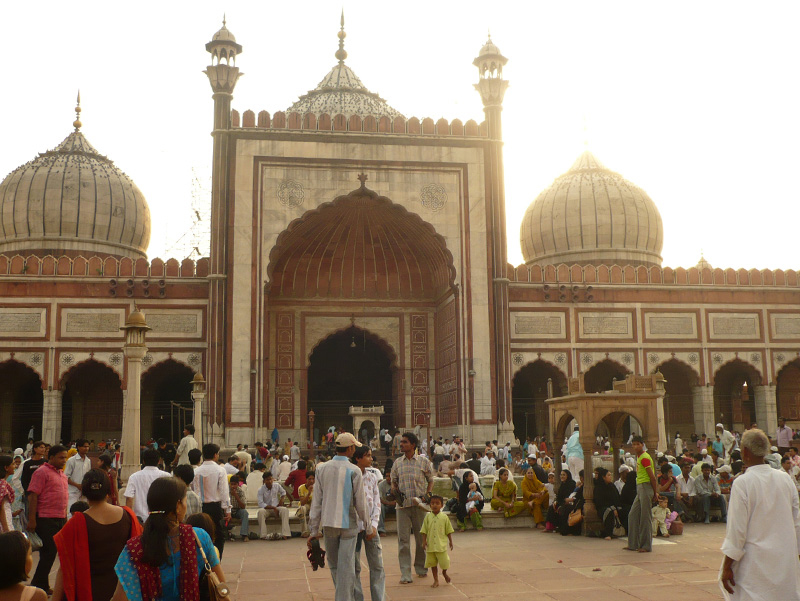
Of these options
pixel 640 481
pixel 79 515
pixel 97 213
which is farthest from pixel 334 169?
pixel 79 515

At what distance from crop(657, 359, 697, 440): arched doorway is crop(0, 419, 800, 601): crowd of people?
7455mm

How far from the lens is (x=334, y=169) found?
802 inches

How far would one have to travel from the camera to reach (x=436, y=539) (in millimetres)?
6656

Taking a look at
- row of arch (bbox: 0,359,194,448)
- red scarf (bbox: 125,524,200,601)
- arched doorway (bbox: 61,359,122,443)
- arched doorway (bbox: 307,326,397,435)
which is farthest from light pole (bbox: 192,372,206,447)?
red scarf (bbox: 125,524,200,601)

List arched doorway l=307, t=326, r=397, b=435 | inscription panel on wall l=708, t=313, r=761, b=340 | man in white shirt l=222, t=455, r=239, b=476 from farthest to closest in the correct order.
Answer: arched doorway l=307, t=326, r=397, b=435 < inscription panel on wall l=708, t=313, r=761, b=340 < man in white shirt l=222, t=455, r=239, b=476

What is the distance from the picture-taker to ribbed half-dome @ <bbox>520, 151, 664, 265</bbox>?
25.9 metres

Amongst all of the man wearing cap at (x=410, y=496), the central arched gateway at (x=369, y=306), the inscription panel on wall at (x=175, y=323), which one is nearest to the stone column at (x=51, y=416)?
the inscription panel on wall at (x=175, y=323)

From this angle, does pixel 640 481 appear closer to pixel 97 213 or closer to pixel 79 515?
pixel 79 515

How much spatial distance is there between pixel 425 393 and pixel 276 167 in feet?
23.0

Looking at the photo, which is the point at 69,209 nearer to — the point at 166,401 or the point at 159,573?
the point at 166,401

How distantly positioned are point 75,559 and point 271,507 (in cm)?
657

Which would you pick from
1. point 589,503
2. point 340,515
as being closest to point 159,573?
point 340,515

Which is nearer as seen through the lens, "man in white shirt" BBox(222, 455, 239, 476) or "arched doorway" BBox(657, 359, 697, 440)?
"man in white shirt" BBox(222, 455, 239, 476)

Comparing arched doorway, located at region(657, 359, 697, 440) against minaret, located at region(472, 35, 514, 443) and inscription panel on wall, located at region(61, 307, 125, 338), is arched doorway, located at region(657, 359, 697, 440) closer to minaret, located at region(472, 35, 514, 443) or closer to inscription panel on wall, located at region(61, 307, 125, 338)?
minaret, located at region(472, 35, 514, 443)
